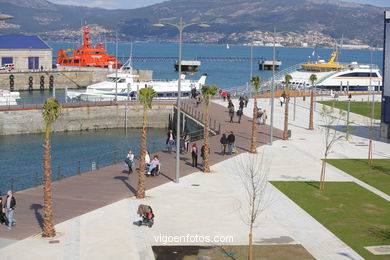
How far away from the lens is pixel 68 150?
57.5 m

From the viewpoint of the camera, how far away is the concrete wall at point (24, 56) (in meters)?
120

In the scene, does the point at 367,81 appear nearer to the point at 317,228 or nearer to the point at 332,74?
the point at 332,74

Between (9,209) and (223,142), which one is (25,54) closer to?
(223,142)

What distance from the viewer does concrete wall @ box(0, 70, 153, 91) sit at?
109 metres

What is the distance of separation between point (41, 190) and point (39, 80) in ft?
275

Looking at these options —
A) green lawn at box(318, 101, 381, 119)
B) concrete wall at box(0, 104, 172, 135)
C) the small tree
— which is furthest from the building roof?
the small tree

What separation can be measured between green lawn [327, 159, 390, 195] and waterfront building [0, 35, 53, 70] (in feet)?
290

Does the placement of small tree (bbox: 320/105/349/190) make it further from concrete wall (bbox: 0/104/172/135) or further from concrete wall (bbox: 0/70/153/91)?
concrete wall (bbox: 0/70/153/91)

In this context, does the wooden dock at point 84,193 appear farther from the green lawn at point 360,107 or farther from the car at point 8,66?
the car at point 8,66

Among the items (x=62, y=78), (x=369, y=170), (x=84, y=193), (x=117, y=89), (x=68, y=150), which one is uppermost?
(x=62, y=78)

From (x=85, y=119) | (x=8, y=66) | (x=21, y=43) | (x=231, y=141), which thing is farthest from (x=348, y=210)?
(x=21, y=43)

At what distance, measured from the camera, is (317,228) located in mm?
27359

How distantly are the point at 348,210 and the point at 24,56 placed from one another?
100276 millimetres

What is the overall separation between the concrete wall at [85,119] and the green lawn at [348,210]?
117 feet
